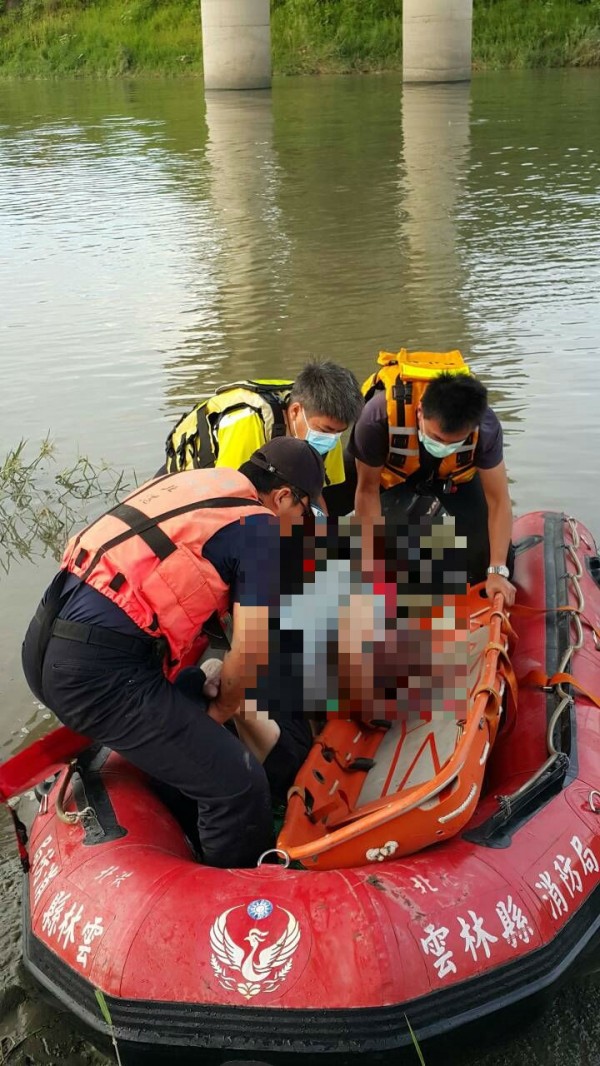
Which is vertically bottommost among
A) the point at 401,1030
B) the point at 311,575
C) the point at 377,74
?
the point at 401,1030

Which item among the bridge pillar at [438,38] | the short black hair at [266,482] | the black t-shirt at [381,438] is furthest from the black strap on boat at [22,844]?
the bridge pillar at [438,38]

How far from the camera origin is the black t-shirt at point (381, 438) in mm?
3695

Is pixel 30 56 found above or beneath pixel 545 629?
above

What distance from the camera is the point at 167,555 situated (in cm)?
237

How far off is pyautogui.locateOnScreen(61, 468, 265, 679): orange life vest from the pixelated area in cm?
17

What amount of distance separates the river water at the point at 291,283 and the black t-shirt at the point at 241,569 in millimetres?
1068

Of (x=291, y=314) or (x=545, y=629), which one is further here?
(x=291, y=314)

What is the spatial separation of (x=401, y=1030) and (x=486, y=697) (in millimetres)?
906

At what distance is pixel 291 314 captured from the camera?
331 inches

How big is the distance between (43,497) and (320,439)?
265cm

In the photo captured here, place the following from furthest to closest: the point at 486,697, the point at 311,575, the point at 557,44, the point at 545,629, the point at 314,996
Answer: the point at 557,44 < the point at 545,629 < the point at 486,697 < the point at 311,575 < the point at 314,996

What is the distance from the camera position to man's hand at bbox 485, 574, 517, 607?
3551 millimetres

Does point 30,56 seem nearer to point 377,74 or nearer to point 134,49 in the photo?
point 134,49

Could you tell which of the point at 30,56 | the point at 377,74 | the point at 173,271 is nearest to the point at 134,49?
the point at 30,56
